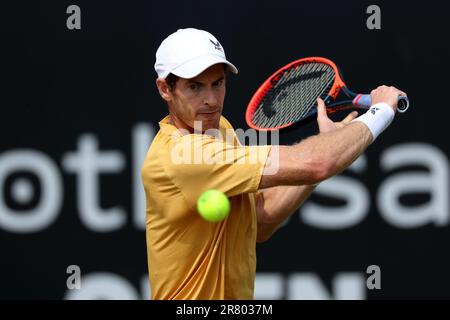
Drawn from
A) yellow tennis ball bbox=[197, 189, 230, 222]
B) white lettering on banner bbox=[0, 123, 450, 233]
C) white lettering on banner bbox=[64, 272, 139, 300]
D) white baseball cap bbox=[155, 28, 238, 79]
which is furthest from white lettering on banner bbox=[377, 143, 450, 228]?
yellow tennis ball bbox=[197, 189, 230, 222]

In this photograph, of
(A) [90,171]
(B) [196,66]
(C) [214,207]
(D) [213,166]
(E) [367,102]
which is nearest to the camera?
(C) [214,207]

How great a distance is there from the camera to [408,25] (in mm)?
4871

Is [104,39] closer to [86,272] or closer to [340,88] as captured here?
[86,272]

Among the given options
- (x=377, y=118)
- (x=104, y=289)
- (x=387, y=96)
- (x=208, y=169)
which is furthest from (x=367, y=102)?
(x=104, y=289)

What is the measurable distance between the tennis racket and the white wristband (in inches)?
9.2

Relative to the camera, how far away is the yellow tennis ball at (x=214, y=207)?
3031 millimetres

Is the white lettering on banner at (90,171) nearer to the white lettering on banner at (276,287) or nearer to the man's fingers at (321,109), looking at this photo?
the white lettering on banner at (276,287)

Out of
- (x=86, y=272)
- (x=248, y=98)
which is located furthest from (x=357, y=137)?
(x=86, y=272)

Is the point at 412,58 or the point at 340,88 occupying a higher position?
the point at 412,58

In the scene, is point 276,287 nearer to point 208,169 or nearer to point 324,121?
point 324,121

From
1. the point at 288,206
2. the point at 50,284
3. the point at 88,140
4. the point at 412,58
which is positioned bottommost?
the point at 50,284

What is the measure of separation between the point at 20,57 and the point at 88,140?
1.78 ft

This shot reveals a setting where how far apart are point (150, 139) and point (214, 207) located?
185cm

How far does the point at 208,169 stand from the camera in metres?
3.18
